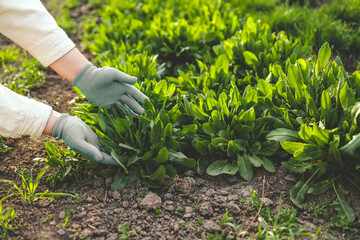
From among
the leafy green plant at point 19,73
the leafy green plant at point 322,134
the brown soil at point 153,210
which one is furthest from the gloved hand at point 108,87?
the leafy green plant at point 19,73

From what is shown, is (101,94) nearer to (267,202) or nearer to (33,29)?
(33,29)

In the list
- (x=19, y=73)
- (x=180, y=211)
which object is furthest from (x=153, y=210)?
(x=19, y=73)

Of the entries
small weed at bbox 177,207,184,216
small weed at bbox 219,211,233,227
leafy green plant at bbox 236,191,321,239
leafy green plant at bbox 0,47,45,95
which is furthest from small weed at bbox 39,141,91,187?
leafy green plant at bbox 0,47,45,95

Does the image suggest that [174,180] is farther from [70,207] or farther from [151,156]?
[70,207]

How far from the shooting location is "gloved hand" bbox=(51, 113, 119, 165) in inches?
89.5

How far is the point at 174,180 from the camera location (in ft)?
7.82

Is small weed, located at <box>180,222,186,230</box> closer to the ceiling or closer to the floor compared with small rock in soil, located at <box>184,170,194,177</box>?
closer to the floor

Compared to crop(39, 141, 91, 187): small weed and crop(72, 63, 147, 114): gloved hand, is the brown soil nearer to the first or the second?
crop(39, 141, 91, 187): small weed

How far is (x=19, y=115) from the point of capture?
2.20 m

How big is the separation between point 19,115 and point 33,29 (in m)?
0.62

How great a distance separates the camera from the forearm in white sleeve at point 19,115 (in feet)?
7.12

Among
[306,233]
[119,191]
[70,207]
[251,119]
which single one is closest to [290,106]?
[251,119]

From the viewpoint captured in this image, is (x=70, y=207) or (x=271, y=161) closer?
(x=70, y=207)

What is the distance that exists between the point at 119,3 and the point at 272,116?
128 inches
